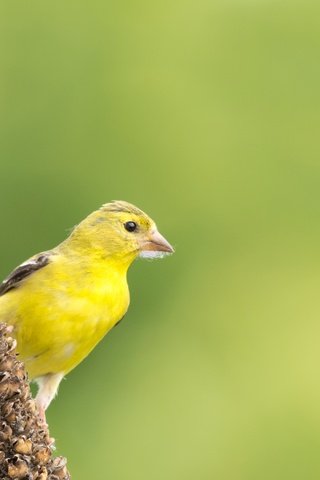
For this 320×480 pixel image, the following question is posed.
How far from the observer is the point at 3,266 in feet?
24.7

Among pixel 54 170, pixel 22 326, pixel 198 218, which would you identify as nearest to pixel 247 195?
pixel 198 218

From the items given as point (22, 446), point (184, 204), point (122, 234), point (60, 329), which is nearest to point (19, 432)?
point (22, 446)

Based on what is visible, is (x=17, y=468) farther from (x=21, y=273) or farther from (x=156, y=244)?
(x=156, y=244)

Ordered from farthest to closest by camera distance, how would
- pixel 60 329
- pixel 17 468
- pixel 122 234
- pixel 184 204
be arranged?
pixel 184 204
pixel 122 234
pixel 60 329
pixel 17 468

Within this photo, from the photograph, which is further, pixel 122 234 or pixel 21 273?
pixel 122 234

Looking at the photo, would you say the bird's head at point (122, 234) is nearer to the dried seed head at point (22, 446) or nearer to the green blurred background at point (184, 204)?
the dried seed head at point (22, 446)

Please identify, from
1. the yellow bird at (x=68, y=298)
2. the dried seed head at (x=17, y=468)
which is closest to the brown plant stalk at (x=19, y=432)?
the dried seed head at (x=17, y=468)

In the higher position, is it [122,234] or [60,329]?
[122,234]

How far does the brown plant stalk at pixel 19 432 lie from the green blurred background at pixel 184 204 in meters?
5.05

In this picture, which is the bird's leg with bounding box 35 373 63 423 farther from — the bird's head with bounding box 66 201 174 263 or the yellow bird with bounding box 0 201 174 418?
the bird's head with bounding box 66 201 174 263

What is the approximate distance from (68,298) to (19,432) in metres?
1.62

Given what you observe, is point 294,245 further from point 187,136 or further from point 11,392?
point 11,392

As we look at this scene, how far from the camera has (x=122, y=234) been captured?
4.21 metres

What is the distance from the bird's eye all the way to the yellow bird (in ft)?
0.10
